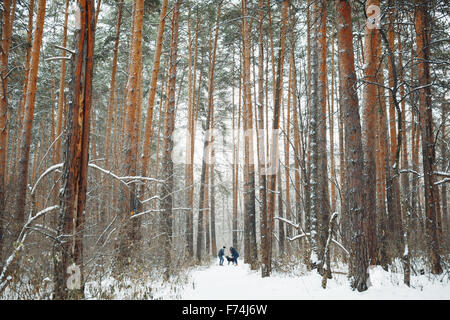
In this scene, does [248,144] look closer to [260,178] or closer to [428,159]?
[260,178]

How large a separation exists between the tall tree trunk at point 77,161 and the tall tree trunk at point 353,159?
392cm

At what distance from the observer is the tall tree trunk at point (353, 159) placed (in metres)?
4.08

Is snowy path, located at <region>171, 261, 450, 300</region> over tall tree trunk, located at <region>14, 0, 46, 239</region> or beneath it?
beneath

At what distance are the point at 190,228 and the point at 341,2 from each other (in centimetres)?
1152

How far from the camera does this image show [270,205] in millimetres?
7148

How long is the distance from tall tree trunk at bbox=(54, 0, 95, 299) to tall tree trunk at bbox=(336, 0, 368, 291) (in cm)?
392

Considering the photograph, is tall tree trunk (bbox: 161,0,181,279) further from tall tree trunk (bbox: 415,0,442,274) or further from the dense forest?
tall tree trunk (bbox: 415,0,442,274)

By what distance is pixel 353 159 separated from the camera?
4.21 m

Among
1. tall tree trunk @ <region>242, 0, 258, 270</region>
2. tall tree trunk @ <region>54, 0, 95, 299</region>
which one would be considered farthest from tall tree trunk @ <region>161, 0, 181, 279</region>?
tall tree trunk @ <region>54, 0, 95, 299</region>

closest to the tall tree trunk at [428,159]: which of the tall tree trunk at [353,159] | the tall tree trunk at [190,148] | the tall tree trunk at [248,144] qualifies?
the tall tree trunk at [353,159]

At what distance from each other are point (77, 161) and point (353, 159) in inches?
161

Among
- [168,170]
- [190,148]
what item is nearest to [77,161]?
[168,170]

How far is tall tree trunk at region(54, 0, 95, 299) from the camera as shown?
345 cm
